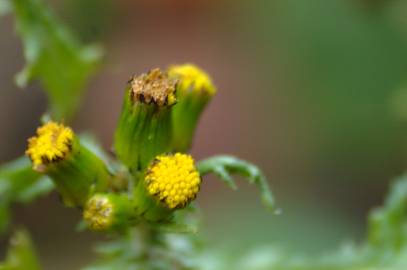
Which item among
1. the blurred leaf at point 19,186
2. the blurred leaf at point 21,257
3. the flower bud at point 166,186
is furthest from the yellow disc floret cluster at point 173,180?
the blurred leaf at point 19,186

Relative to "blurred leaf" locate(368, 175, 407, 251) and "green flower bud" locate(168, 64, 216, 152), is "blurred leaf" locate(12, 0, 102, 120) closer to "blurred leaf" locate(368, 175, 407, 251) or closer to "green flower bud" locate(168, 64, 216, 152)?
"green flower bud" locate(168, 64, 216, 152)

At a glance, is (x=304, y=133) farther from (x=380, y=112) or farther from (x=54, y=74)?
(x=54, y=74)

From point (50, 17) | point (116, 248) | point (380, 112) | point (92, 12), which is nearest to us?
point (116, 248)

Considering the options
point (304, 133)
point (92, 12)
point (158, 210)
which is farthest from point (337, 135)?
point (158, 210)

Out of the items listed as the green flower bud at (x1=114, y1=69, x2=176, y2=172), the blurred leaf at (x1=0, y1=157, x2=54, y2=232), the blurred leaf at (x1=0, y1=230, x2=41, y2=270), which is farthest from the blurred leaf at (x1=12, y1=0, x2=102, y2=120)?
the green flower bud at (x1=114, y1=69, x2=176, y2=172)

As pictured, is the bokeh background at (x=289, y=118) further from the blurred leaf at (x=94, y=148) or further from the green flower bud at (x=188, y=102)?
the green flower bud at (x=188, y=102)

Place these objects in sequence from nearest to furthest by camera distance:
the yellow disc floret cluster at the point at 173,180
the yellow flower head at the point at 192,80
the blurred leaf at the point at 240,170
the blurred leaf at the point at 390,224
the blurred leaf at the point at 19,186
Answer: the yellow disc floret cluster at the point at 173,180 < the blurred leaf at the point at 240,170 < the yellow flower head at the point at 192,80 < the blurred leaf at the point at 19,186 < the blurred leaf at the point at 390,224
